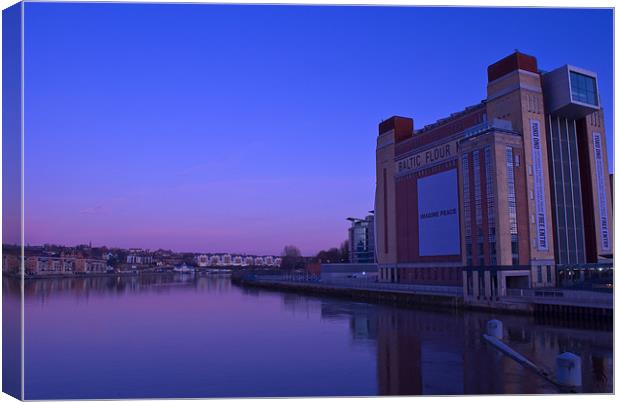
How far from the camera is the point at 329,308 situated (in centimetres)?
6200

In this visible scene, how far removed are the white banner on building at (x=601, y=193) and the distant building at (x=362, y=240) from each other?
313ft

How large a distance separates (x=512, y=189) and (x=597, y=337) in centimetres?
2309

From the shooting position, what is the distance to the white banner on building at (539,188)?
54.7m

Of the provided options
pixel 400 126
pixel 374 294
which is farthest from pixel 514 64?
pixel 374 294

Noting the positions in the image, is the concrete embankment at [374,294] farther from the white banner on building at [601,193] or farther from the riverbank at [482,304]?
the white banner on building at [601,193]

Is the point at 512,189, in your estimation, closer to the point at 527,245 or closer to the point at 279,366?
the point at 527,245

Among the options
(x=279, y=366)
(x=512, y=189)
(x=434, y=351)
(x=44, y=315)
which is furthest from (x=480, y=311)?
(x=44, y=315)

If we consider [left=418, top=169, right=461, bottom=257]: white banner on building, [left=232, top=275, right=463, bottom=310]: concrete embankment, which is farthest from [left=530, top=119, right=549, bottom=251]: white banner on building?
[left=418, top=169, right=461, bottom=257]: white banner on building

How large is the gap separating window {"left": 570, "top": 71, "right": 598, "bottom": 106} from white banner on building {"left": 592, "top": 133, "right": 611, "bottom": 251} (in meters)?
4.65

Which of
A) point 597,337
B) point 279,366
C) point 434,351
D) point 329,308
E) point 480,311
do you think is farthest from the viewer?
point 329,308

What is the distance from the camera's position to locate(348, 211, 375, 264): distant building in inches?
6171

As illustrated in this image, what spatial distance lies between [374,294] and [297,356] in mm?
41912

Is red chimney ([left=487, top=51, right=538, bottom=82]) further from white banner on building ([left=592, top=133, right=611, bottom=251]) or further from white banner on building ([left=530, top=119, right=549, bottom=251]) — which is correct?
white banner on building ([left=592, top=133, right=611, bottom=251])

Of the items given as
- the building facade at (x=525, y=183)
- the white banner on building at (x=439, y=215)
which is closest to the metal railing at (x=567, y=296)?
the building facade at (x=525, y=183)
